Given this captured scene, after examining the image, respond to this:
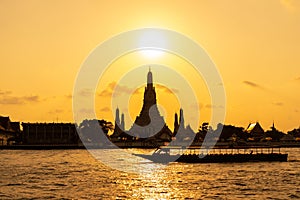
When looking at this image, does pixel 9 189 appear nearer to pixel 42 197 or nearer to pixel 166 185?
pixel 42 197

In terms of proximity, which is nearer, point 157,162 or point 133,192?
point 133,192

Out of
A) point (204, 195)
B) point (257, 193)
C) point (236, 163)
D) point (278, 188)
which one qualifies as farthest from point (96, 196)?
point (236, 163)

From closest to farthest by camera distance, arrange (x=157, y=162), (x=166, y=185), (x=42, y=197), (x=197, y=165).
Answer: (x=42, y=197) < (x=166, y=185) < (x=197, y=165) < (x=157, y=162)

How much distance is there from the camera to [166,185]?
87688 millimetres

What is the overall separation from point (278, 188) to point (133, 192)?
20.0m

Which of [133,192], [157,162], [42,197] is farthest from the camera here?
[157,162]

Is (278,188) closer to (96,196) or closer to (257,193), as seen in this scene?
(257,193)

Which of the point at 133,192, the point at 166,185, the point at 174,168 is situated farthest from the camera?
the point at 174,168

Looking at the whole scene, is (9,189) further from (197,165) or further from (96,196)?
(197,165)

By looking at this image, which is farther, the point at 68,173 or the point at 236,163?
the point at 236,163

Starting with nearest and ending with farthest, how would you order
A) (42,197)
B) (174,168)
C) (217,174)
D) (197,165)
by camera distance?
1. (42,197)
2. (217,174)
3. (174,168)
4. (197,165)

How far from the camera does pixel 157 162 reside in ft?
465

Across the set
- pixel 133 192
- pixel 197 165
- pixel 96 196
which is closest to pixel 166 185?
pixel 133 192

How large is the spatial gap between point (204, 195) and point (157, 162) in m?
67.9
